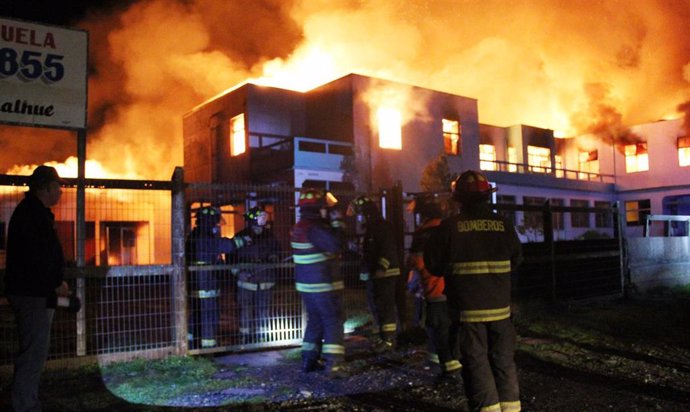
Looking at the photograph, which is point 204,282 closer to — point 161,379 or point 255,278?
point 255,278

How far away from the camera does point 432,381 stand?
5.51 meters

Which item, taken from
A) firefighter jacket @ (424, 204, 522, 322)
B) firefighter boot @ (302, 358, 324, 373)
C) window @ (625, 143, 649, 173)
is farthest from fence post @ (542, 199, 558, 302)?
window @ (625, 143, 649, 173)

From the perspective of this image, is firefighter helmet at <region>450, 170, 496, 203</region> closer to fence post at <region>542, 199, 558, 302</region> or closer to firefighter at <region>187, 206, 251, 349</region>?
firefighter at <region>187, 206, 251, 349</region>

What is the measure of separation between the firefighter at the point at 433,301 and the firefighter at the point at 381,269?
1.52 feet

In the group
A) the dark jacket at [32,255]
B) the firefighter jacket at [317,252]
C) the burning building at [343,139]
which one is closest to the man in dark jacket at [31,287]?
the dark jacket at [32,255]

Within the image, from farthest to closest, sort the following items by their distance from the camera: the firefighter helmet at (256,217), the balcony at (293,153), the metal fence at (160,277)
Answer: the balcony at (293,153), the firefighter helmet at (256,217), the metal fence at (160,277)

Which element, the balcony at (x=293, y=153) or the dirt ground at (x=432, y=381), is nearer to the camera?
the dirt ground at (x=432, y=381)

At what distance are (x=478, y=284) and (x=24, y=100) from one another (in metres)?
4.71

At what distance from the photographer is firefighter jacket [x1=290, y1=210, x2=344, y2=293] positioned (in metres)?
5.70

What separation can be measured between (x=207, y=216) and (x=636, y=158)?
33.5 meters

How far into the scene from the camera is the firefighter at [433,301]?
5.55 meters

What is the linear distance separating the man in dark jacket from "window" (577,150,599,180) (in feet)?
116

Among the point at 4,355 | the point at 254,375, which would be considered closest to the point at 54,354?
the point at 4,355

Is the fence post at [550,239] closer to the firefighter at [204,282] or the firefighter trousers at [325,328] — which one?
the firefighter trousers at [325,328]
